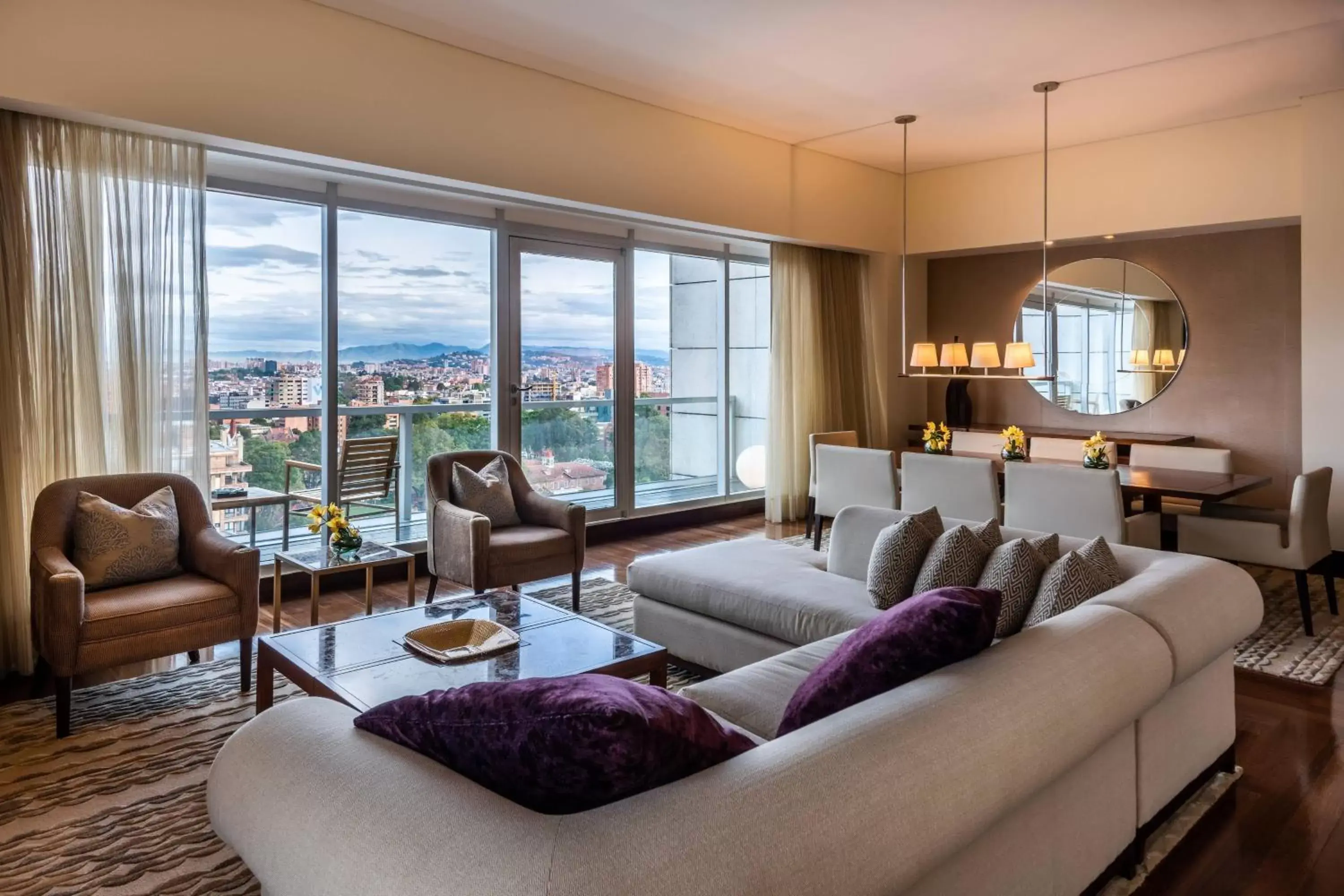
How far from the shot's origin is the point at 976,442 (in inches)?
292

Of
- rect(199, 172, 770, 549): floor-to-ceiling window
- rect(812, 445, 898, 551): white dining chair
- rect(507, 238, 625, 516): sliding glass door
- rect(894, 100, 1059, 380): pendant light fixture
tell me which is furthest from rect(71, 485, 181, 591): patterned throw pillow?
rect(894, 100, 1059, 380): pendant light fixture

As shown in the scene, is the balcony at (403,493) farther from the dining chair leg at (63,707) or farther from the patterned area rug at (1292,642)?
the patterned area rug at (1292,642)

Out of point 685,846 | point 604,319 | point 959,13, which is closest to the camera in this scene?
point 685,846

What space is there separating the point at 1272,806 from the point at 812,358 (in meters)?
5.15

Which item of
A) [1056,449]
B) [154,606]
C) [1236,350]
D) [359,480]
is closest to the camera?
[154,606]

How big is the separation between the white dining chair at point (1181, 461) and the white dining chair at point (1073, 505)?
1.12 m

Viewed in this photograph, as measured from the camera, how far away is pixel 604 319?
662cm

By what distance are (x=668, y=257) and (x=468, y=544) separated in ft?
11.9

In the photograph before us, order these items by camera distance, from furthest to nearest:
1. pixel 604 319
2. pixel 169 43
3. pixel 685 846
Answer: pixel 604 319, pixel 169 43, pixel 685 846

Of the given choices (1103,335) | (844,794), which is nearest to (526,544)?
(844,794)

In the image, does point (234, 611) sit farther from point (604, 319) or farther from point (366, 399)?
point (604, 319)

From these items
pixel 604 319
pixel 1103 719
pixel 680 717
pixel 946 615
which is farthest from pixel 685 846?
pixel 604 319

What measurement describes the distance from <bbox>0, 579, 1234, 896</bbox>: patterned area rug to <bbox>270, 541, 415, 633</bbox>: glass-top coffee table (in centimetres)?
41

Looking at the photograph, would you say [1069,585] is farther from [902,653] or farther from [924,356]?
[924,356]
